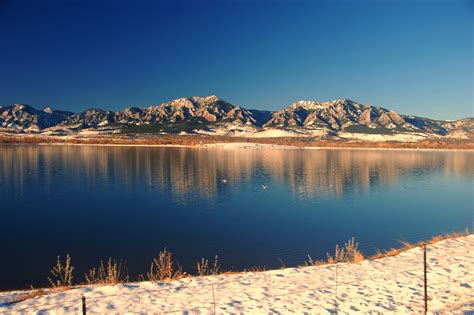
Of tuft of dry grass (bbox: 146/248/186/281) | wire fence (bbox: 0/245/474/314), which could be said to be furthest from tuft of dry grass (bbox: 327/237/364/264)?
tuft of dry grass (bbox: 146/248/186/281)

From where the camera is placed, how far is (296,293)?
1166 centimetres

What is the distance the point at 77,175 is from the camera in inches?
2232

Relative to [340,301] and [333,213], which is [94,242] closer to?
[340,301]

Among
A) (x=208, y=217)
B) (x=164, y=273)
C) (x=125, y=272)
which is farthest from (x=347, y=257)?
(x=208, y=217)

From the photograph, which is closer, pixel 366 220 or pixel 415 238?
pixel 415 238

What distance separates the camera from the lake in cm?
2069

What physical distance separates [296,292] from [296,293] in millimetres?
95

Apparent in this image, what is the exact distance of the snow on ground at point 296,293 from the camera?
34.6 ft

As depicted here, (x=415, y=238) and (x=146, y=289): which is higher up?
(x=146, y=289)

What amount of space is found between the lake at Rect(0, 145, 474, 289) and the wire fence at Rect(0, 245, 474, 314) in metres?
5.60

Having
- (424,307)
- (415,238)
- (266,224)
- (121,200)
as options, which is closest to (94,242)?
(266,224)

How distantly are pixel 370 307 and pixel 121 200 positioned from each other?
103ft

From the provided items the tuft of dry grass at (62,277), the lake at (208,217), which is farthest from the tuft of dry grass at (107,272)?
the tuft of dry grass at (62,277)

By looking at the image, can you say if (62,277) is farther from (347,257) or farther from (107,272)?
(347,257)
